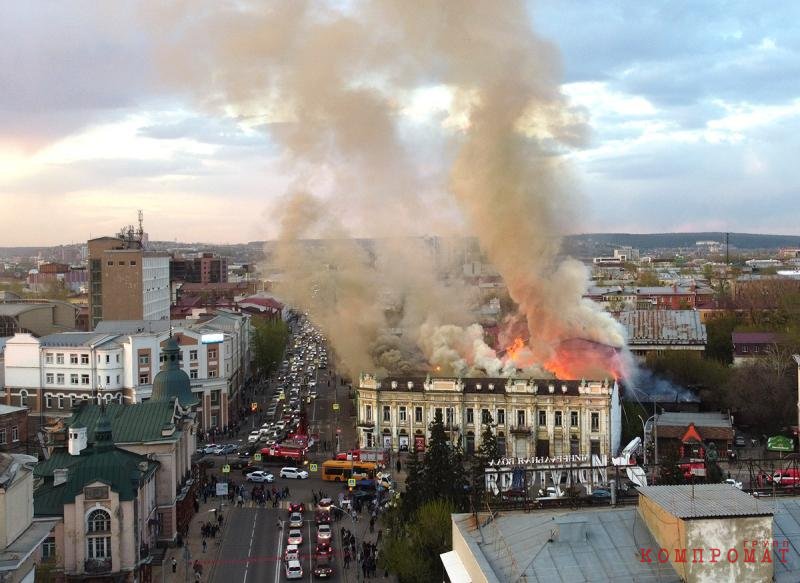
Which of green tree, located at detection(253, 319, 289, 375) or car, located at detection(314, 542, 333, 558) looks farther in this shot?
green tree, located at detection(253, 319, 289, 375)

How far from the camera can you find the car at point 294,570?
3769 centimetres

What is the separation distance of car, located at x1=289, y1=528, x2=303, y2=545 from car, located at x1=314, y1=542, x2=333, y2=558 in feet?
3.37

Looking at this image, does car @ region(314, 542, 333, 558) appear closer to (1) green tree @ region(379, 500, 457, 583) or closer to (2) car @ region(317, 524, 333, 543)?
(2) car @ region(317, 524, 333, 543)

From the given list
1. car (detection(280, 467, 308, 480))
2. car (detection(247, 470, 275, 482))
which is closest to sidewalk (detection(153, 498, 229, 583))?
car (detection(247, 470, 275, 482))

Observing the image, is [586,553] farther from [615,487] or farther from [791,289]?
[791,289]

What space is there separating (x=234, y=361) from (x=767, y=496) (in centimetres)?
5948

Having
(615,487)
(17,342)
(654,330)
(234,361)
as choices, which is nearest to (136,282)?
(234,361)

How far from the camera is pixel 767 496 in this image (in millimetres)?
22672

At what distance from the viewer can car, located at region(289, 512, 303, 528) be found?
145 feet

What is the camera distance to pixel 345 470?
5334 centimetres

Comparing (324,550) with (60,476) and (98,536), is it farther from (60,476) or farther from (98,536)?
(60,476)

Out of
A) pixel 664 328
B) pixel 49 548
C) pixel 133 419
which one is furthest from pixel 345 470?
pixel 664 328

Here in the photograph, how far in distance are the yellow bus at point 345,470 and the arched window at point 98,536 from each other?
63.7ft

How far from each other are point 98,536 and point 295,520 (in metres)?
11.7
